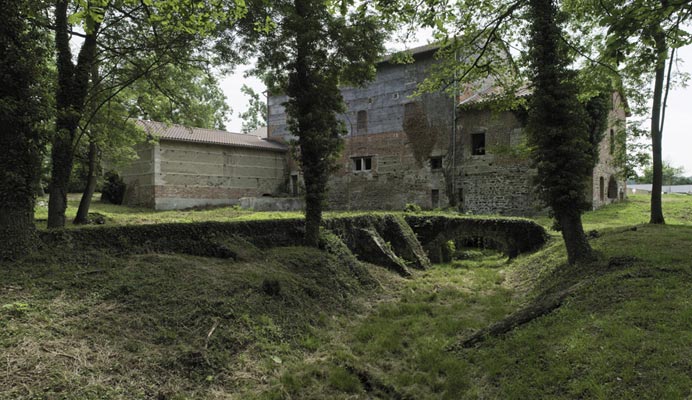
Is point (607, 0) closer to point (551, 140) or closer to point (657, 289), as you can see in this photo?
point (551, 140)

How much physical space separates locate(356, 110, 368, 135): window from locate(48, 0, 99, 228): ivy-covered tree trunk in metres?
19.1

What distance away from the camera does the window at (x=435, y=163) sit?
24.2m

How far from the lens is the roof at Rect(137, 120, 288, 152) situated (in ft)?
78.4

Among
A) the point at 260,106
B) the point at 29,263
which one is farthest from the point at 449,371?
the point at 260,106

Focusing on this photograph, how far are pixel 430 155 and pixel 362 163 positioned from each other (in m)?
4.98

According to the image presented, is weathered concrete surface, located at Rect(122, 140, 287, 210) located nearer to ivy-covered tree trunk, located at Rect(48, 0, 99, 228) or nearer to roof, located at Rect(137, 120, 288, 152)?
roof, located at Rect(137, 120, 288, 152)

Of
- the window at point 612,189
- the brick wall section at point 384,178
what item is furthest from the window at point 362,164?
the window at point 612,189

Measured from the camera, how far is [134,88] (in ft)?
40.4

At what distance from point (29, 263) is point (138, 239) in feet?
6.01

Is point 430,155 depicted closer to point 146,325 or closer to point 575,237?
point 575,237

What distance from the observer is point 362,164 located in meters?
27.3

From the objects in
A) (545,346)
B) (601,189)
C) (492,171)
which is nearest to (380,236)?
(545,346)

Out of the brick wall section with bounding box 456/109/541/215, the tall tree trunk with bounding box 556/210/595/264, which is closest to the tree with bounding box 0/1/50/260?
the tall tree trunk with bounding box 556/210/595/264

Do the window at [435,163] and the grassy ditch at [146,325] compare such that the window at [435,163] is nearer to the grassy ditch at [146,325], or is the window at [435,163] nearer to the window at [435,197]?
the window at [435,197]
